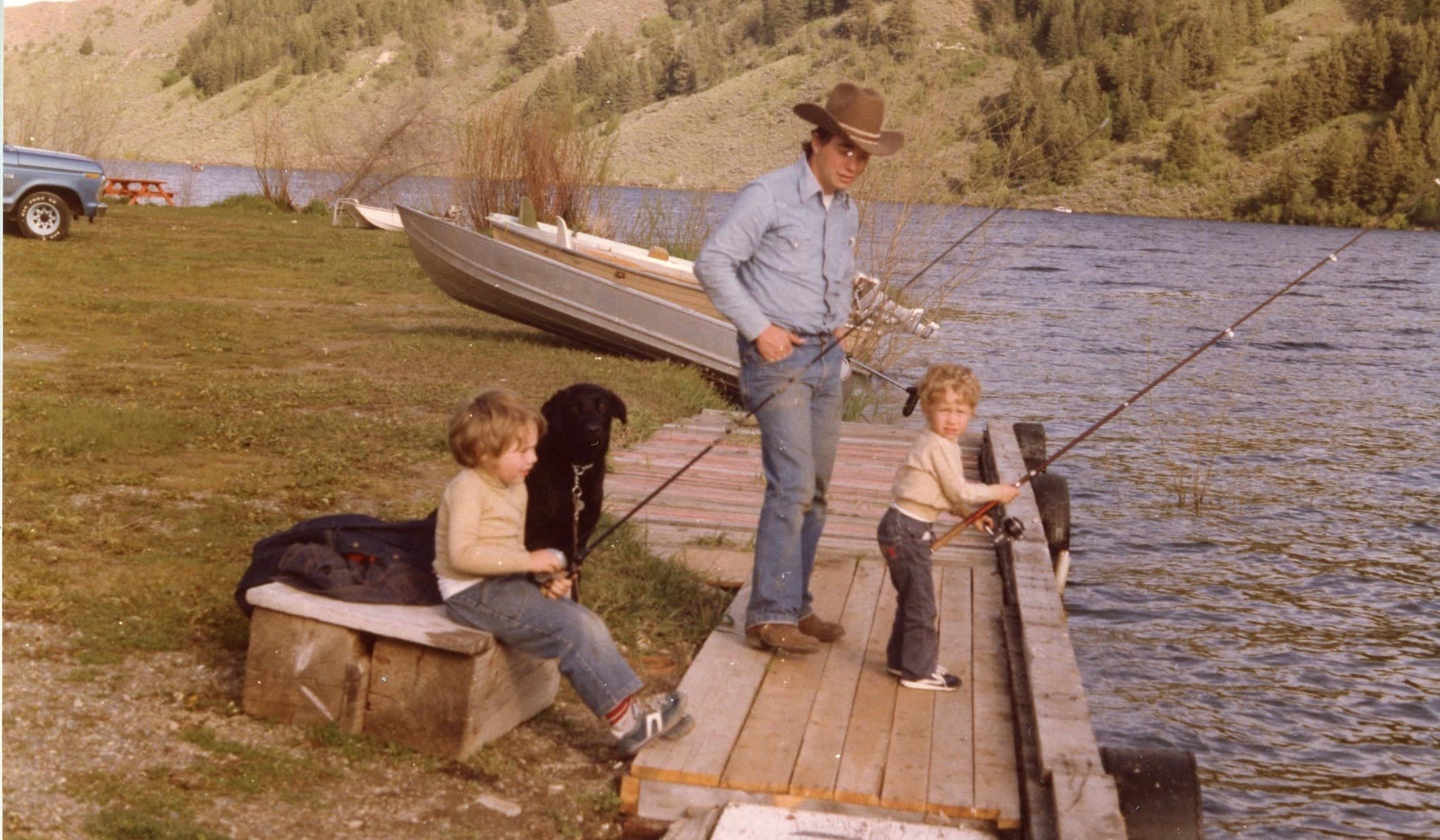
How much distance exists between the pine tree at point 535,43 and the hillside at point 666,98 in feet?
6.02

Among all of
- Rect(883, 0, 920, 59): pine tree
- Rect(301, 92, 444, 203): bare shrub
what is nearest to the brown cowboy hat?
Rect(883, 0, 920, 59): pine tree

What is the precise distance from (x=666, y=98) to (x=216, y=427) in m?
110

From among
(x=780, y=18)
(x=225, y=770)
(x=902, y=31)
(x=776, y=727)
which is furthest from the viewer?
(x=780, y=18)

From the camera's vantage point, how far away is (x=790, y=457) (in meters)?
5.69

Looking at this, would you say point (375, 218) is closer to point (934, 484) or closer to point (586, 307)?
point (586, 307)

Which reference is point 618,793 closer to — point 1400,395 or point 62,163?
point 1400,395

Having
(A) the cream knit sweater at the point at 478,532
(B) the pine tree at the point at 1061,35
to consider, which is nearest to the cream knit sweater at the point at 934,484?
(A) the cream knit sweater at the point at 478,532

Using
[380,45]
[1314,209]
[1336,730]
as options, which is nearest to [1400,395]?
[1336,730]

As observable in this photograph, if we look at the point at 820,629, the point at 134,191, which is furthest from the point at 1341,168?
the point at 820,629

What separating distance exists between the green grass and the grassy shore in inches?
0.9

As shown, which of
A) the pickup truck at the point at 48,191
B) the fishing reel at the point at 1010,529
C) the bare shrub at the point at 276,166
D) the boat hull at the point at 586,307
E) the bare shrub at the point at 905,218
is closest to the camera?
the fishing reel at the point at 1010,529

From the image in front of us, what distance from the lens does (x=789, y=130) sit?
6612cm

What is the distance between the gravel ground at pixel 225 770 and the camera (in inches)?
173

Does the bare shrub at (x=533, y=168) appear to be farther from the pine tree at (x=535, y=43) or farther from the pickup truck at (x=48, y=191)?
the pine tree at (x=535, y=43)
